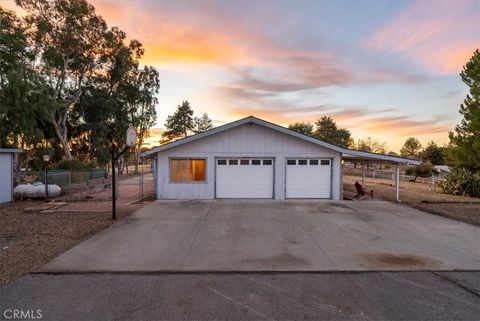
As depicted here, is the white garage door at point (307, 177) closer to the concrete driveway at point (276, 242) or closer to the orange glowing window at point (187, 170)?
the concrete driveway at point (276, 242)

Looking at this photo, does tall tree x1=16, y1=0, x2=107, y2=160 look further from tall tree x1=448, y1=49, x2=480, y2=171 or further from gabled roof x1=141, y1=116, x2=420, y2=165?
tall tree x1=448, y1=49, x2=480, y2=171

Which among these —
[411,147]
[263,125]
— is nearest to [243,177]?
[263,125]

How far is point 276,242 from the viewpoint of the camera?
23.7 feet

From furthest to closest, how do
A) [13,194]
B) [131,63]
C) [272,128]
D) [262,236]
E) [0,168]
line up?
[131,63], [272,128], [13,194], [0,168], [262,236]

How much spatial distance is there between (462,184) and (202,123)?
171ft

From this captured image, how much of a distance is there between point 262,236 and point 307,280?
290cm

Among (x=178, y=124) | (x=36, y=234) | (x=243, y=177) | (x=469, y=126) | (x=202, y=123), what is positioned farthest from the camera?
(x=202, y=123)

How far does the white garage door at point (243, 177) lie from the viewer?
14.5 meters

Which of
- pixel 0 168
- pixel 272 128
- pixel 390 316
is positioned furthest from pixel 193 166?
pixel 390 316

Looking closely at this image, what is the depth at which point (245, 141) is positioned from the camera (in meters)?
14.4

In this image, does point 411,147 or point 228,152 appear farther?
point 411,147

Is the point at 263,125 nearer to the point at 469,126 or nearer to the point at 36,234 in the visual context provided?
the point at 36,234

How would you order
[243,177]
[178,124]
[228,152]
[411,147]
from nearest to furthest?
[228,152] → [243,177] → [178,124] → [411,147]

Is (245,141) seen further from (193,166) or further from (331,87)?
(331,87)
